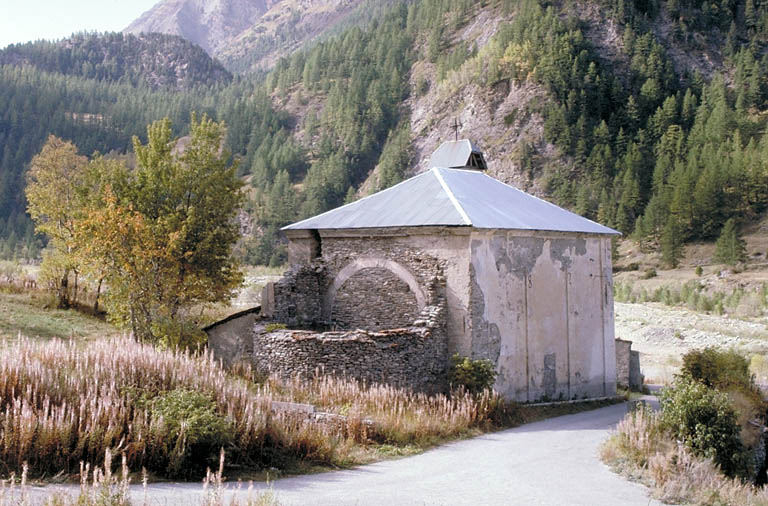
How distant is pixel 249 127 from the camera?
414 ft

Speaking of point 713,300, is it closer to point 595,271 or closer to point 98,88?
point 595,271

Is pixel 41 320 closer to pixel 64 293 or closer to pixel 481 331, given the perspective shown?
pixel 64 293

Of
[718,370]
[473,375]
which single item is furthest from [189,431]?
[718,370]

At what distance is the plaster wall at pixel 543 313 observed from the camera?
59.9 ft

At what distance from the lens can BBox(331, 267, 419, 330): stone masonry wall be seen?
62.1ft

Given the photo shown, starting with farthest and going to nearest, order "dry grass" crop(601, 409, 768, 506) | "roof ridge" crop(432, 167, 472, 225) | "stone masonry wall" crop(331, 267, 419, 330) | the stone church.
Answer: "stone masonry wall" crop(331, 267, 419, 330)
"roof ridge" crop(432, 167, 472, 225)
the stone church
"dry grass" crop(601, 409, 768, 506)

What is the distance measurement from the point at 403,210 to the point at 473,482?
10515 millimetres

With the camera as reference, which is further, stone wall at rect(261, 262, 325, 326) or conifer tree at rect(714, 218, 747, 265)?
conifer tree at rect(714, 218, 747, 265)

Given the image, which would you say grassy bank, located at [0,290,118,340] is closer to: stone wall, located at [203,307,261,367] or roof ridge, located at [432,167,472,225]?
stone wall, located at [203,307,261,367]

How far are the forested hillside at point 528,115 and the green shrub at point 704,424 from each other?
4981 cm

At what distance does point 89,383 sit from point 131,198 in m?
14.2

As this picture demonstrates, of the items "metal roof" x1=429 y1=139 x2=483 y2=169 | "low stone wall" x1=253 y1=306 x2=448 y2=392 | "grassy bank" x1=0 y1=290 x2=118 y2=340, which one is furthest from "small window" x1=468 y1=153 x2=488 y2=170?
"grassy bank" x1=0 y1=290 x2=118 y2=340

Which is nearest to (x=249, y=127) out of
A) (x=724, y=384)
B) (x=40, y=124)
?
(x=40, y=124)

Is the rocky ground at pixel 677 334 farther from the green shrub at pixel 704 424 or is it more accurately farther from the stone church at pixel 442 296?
the green shrub at pixel 704 424
